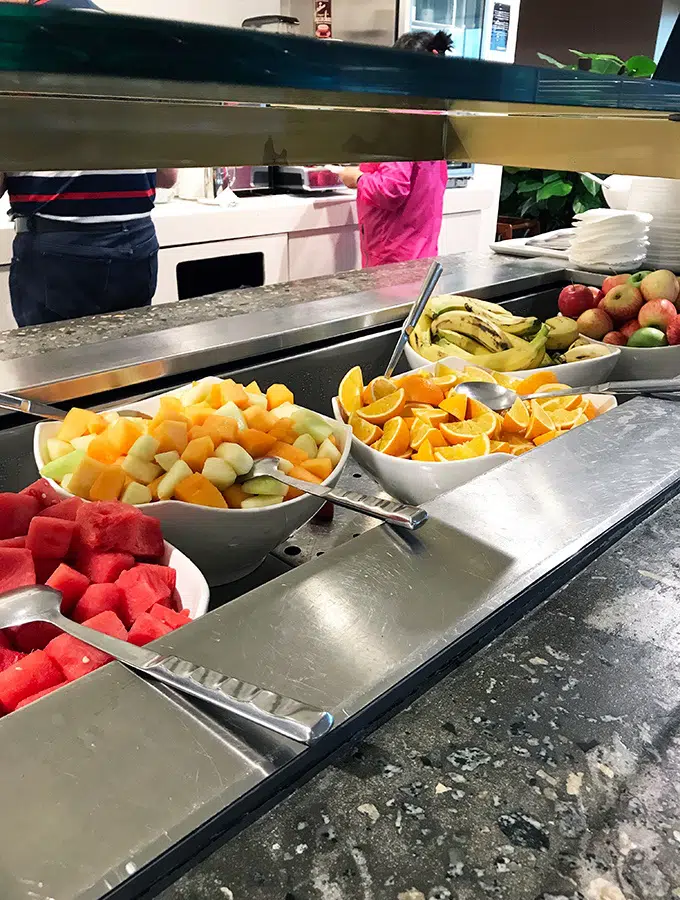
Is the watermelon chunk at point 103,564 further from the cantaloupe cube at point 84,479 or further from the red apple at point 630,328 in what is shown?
the red apple at point 630,328

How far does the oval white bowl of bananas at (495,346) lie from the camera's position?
46.9 inches

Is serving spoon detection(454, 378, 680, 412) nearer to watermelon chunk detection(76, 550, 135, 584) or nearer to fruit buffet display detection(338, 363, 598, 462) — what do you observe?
fruit buffet display detection(338, 363, 598, 462)

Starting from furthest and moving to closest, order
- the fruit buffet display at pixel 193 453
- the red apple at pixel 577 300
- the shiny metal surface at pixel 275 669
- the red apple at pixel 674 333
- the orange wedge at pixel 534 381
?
the red apple at pixel 577 300 → the red apple at pixel 674 333 → the orange wedge at pixel 534 381 → the fruit buffet display at pixel 193 453 → the shiny metal surface at pixel 275 669

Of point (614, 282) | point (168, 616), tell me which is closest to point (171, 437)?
point (168, 616)

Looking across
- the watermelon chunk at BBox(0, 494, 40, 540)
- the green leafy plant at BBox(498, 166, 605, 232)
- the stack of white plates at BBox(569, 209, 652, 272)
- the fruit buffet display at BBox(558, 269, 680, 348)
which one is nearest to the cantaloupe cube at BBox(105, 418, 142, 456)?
the watermelon chunk at BBox(0, 494, 40, 540)

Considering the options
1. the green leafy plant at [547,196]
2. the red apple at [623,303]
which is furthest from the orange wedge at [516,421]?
the green leafy plant at [547,196]

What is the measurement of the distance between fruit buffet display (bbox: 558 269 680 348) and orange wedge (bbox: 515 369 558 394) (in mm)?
264

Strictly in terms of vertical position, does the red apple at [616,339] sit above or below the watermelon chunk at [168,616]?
above

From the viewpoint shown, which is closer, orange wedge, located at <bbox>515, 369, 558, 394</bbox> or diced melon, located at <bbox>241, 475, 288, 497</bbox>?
diced melon, located at <bbox>241, 475, 288, 497</bbox>

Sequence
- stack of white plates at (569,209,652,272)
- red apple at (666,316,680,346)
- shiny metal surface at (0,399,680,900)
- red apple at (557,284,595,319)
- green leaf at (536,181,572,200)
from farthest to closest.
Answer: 1. green leaf at (536,181,572,200)
2. stack of white plates at (569,209,652,272)
3. red apple at (557,284,595,319)
4. red apple at (666,316,680,346)
5. shiny metal surface at (0,399,680,900)

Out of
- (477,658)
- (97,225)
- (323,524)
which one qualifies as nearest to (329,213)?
(97,225)

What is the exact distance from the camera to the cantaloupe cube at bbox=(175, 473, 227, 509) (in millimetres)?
736

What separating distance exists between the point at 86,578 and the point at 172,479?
138mm

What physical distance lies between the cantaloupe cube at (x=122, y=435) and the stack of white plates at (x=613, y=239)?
49.4 inches
